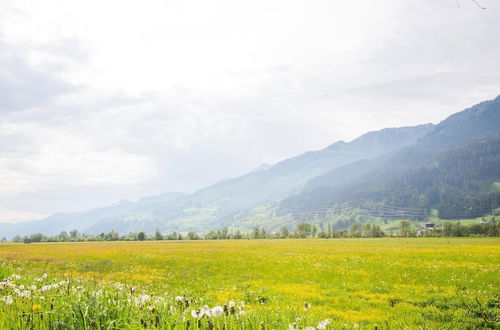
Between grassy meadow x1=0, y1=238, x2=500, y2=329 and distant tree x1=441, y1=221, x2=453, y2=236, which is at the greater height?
grassy meadow x1=0, y1=238, x2=500, y2=329

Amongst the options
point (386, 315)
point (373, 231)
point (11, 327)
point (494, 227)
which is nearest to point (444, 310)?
point (386, 315)

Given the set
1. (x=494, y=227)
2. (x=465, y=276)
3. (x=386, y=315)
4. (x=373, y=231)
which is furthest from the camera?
(x=373, y=231)

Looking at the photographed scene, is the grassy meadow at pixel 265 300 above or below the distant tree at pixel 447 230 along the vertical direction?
above

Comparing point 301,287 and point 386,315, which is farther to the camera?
point 301,287

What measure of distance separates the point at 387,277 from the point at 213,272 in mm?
13481

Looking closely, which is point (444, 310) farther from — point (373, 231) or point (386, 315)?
point (373, 231)

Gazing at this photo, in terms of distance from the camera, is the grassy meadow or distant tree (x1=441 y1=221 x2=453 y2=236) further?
distant tree (x1=441 y1=221 x2=453 y2=236)

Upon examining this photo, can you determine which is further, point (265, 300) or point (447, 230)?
point (447, 230)

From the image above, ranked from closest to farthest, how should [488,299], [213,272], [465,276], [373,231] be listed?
[488,299]
[465,276]
[213,272]
[373,231]

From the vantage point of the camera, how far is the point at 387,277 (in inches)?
851

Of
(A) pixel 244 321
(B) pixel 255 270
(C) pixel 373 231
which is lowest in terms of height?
(C) pixel 373 231

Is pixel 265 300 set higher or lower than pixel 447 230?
higher

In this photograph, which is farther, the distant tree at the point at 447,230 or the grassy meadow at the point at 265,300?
the distant tree at the point at 447,230

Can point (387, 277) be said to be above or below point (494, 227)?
above
